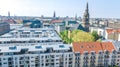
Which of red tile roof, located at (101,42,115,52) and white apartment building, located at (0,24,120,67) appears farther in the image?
red tile roof, located at (101,42,115,52)

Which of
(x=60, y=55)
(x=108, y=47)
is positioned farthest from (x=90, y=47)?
(x=60, y=55)

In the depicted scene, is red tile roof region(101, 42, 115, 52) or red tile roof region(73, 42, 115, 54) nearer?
red tile roof region(73, 42, 115, 54)

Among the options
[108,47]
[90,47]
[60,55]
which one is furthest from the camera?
[108,47]

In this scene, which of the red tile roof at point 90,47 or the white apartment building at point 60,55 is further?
the red tile roof at point 90,47

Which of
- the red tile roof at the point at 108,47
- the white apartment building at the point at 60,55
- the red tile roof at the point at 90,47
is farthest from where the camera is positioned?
the red tile roof at the point at 108,47

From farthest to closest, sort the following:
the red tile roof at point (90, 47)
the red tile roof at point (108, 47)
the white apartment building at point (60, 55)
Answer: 1. the red tile roof at point (108, 47)
2. the red tile roof at point (90, 47)
3. the white apartment building at point (60, 55)

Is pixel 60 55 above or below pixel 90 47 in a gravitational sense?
below

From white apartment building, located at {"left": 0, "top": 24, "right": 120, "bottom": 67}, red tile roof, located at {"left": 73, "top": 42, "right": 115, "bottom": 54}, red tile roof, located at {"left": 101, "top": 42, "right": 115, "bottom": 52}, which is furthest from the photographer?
red tile roof, located at {"left": 101, "top": 42, "right": 115, "bottom": 52}

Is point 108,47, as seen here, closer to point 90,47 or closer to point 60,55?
point 90,47

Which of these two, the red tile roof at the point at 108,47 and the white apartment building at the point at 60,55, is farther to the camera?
the red tile roof at the point at 108,47

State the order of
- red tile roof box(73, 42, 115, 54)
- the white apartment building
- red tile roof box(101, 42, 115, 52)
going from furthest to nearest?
red tile roof box(101, 42, 115, 52)
red tile roof box(73, 42, 115, 54)
the white apartment building

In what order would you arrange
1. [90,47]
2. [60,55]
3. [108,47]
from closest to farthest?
[60,55], [90,47], [108,47]
